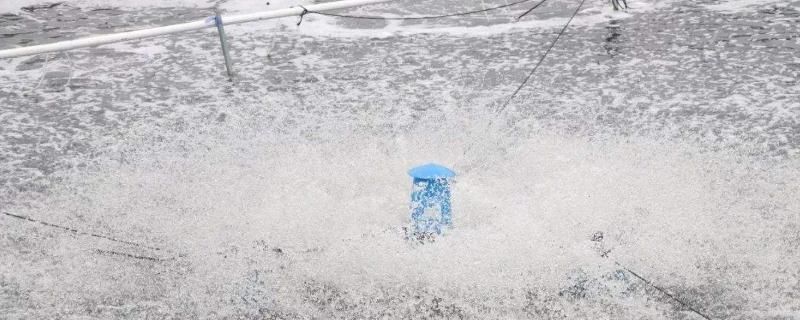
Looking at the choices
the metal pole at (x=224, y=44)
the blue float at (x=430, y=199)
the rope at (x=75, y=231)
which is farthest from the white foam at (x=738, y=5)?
the rope at (x=75, y=231)

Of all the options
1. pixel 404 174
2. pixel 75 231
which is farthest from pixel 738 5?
pixel 75 231

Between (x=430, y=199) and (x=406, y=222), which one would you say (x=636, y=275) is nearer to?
(x=430, y=199)

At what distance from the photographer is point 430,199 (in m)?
3.56

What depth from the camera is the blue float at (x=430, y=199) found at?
3.43 metres

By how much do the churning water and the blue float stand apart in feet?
0.38

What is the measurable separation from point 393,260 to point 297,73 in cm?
355

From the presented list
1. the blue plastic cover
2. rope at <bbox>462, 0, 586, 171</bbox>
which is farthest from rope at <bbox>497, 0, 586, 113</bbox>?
the blue plastic cover

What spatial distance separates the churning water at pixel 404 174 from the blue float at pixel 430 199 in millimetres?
117

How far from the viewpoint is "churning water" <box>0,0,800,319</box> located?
10.7 feet

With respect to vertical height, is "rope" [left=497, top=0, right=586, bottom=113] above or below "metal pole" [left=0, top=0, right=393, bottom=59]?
below

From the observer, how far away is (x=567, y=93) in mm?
5820

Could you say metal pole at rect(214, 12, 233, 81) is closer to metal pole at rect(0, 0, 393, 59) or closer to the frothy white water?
metal pole at rect(0, 0, 393, 59)

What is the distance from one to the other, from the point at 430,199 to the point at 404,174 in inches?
34.0

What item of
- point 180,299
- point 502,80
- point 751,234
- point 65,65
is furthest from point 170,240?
point 65,65
